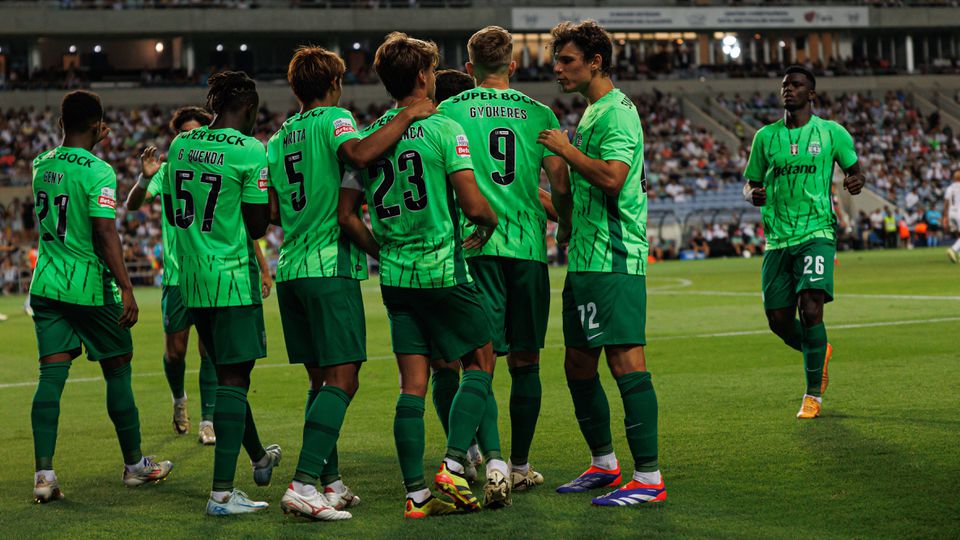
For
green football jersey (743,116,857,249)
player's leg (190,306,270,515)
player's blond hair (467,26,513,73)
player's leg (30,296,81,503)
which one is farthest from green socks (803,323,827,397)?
player's leg (30,296,81,503)

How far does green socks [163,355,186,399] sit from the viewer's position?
902 cm

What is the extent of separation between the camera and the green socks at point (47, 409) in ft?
22.7

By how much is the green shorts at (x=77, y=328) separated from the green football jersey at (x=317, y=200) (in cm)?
149

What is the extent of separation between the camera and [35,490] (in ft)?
22.0

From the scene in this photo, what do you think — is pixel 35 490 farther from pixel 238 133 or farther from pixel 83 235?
pixel 238 133

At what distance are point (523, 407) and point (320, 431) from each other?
1.17 m

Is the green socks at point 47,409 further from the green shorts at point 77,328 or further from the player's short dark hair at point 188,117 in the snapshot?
the player's short dark hair at point 188,117

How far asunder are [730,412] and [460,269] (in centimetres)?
369

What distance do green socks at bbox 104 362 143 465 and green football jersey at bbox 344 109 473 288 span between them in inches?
81.8

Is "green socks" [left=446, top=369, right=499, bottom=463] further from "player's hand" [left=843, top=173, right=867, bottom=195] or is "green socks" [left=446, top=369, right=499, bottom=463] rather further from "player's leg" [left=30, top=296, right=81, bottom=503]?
"player's hand" [left=843, top=173, right=867, bottom=195]

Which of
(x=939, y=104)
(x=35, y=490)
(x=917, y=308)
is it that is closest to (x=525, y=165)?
(x=35, y=490)

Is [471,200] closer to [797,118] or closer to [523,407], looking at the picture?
[523,407]

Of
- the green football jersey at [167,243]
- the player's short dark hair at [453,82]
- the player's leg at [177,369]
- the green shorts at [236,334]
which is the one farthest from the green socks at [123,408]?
the player's short dark hair at [453,82]

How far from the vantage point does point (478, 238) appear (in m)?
6.20
